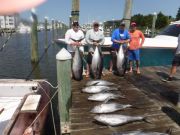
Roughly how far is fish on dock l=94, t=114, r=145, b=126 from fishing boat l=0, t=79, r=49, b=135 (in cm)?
158

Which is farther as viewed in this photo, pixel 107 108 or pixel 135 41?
pixel 135 41

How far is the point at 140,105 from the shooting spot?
18.9ft

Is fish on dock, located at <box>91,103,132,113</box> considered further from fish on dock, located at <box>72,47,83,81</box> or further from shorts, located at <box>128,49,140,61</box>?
shorts, located at <box>128,49,140,61</box>

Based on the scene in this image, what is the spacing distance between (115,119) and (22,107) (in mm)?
2321

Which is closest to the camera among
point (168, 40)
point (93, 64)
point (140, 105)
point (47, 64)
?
point (140, 105)

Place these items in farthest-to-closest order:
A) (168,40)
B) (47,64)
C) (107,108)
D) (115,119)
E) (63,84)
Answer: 1. (47,64)
2. (168,40)
3. (63,84)
4. (107,108)
5. (115,119)

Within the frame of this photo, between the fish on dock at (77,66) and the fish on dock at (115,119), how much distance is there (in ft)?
10.1

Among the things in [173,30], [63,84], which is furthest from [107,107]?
[173,30]

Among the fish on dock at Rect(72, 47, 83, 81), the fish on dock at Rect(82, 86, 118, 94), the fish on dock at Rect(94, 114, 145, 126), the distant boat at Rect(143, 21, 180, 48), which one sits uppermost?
the distant boat at Rect(143, 21, 180, 48)

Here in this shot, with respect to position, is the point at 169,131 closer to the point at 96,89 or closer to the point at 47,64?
the point at 96,89

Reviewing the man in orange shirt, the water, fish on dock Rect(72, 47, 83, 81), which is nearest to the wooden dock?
fish on dock Rect(72, 47, 83, 81)

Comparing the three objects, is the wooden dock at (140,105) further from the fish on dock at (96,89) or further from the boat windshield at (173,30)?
the boat windshield at (173,30)

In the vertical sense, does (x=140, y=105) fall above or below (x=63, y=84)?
below

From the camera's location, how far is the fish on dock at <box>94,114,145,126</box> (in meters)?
4.78
